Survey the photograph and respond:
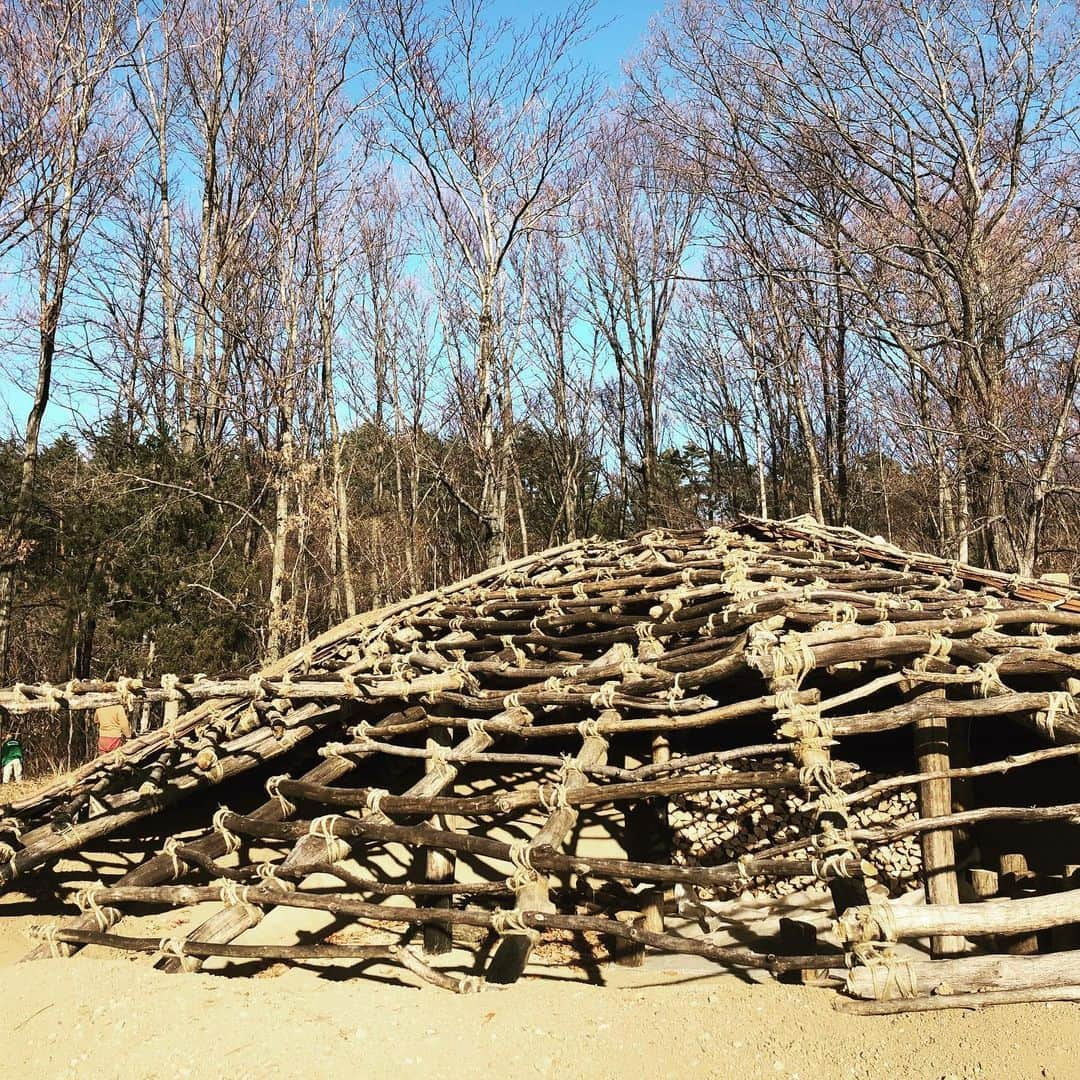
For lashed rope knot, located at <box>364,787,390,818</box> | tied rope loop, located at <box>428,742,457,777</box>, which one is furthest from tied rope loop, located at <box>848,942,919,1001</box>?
tied rope loop, located at <box>428,742,457,777</box>

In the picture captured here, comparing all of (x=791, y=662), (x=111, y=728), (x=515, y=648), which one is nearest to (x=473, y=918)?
(x=791, y=662)

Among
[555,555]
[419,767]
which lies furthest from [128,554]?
[419,767]

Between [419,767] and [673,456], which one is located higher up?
[673,456]

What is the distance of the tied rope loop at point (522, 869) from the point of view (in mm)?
2539

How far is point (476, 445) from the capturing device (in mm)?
13422

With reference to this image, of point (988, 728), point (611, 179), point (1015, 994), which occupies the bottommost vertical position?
point (1015, 994)

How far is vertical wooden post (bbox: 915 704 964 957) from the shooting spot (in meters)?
3.11

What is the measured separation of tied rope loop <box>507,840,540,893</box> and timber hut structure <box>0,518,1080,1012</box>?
11 millimetres

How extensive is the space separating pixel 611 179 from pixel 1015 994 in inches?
720

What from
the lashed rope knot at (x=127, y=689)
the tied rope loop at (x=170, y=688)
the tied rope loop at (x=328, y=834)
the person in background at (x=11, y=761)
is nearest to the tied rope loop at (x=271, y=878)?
the tied rope loop at (x=328, y=834)

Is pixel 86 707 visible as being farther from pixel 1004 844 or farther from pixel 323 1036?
pixel 1004 844

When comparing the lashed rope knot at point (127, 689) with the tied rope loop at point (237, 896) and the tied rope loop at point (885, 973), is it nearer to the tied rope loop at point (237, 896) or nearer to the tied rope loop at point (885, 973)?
the tied rope loop at point (237, 896)

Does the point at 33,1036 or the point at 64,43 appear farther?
the point at 64,43

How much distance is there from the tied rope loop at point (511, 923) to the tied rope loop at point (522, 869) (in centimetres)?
8
